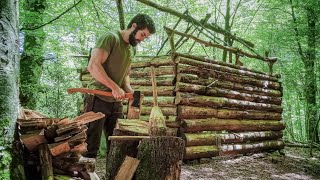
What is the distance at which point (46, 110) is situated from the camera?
11188mm

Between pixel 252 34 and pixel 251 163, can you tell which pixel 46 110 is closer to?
pixel 251 163

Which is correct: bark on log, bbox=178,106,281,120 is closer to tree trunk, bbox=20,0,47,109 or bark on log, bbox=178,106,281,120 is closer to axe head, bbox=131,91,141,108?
axe head, bbox=131,91,141,108

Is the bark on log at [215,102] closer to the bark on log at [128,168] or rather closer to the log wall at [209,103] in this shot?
the log wall at [209,103]

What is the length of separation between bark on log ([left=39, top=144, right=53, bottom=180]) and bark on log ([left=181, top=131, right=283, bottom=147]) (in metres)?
4.25

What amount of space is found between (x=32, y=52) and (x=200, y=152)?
167 inches

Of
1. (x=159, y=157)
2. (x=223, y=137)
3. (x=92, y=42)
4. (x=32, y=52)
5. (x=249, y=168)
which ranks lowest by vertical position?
(x=249, y=168)

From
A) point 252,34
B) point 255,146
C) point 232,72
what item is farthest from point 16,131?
point 252,34

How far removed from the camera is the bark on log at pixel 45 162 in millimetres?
2429

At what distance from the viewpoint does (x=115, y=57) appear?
3.79 metres

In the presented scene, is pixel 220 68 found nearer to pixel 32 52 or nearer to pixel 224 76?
pixel 224 76

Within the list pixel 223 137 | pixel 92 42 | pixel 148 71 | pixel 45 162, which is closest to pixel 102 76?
pixel 45 162

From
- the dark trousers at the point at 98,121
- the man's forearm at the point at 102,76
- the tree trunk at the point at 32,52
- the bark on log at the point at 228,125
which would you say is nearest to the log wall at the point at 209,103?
the bark on log at the point at 228,125

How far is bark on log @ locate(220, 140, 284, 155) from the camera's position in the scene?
736 centimetres

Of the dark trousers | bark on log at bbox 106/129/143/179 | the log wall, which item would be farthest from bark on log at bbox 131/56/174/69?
bark on log at bbox 106/129/143/179
